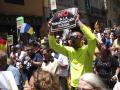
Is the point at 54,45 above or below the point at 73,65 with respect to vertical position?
above

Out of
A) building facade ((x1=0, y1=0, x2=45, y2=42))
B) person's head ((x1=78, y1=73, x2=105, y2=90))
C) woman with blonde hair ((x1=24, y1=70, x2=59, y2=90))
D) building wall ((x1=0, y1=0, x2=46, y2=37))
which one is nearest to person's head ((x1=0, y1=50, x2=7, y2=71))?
woman with blonde hair ((x1=24, y1=70, x2=59, y2=90))

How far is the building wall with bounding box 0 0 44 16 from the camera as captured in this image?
2578 centimetres

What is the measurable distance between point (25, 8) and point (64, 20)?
1989cm

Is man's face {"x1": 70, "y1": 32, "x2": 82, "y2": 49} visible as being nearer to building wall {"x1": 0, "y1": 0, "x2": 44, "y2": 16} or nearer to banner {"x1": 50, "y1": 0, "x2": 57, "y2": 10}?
building wall {"x1": 0, "y1": 0, "x2": 44, "y2": 16}

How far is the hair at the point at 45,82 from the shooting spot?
13.9ft

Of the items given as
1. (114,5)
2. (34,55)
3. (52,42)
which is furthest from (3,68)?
(114,5)

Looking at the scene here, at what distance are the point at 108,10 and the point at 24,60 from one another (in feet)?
122

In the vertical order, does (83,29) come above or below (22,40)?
above

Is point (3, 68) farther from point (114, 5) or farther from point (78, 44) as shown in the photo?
point (114, 5)

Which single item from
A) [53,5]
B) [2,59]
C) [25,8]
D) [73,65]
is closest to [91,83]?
[2,59]

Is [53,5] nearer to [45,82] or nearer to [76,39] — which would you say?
[76,39]

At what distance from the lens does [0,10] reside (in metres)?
25.3

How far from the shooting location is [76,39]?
298 inches

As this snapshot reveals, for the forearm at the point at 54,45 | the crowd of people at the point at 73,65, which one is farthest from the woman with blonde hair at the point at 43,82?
the forearm at the point at 54,45
